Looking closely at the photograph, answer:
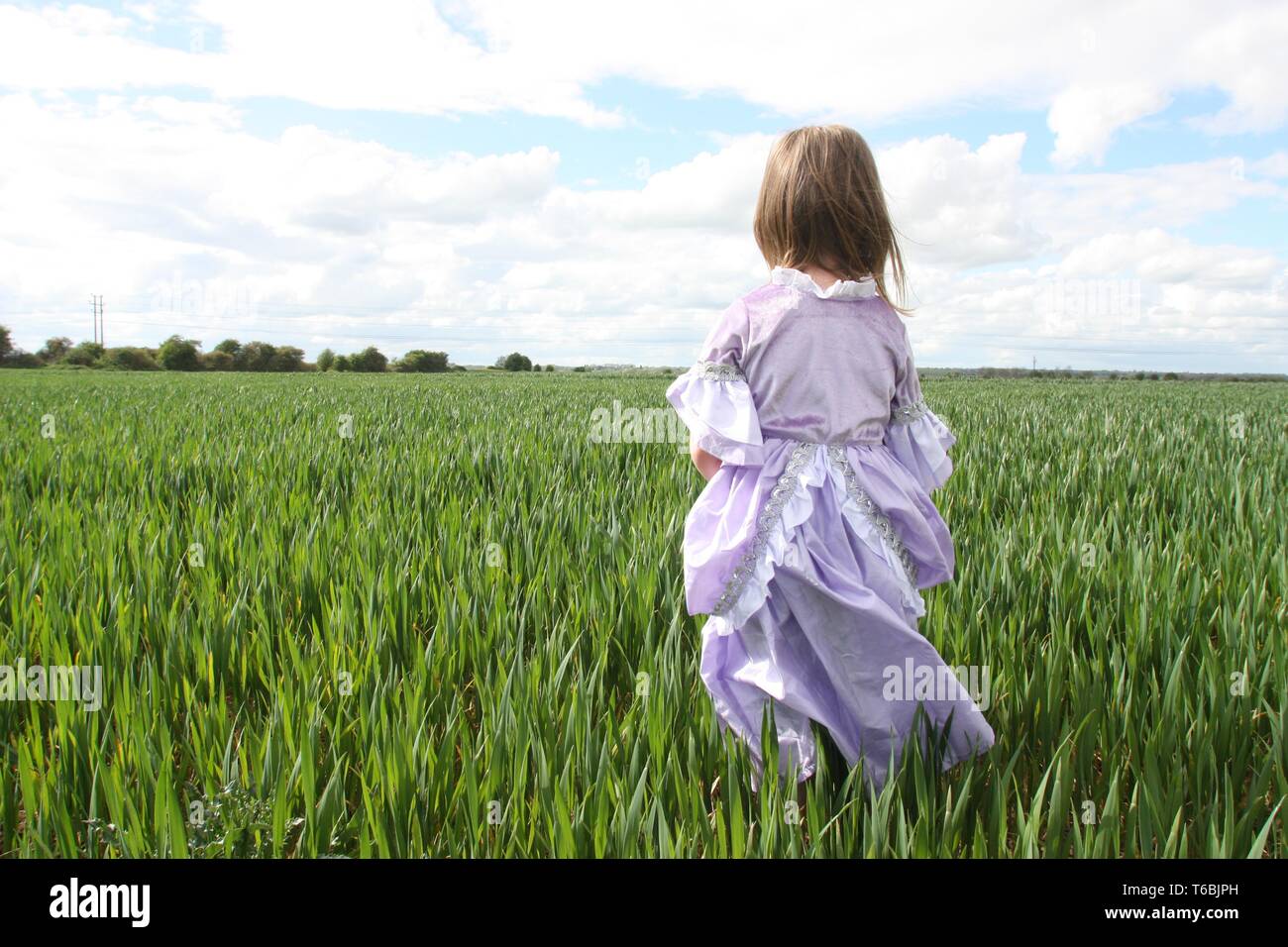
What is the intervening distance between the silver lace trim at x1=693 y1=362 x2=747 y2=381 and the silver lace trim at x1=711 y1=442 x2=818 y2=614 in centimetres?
22

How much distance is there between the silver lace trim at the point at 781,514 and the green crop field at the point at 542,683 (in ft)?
0.94

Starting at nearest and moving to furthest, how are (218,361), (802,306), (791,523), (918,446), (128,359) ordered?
(791,523) → (802,306) → (918,446) → (128,359) → (218,361)

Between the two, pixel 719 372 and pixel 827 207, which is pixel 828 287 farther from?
pixel 719 372

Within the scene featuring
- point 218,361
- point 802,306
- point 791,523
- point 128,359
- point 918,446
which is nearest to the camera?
point 791,523

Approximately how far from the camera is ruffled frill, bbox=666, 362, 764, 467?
1.59 meters

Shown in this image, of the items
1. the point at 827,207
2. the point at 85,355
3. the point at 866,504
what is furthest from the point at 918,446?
the point at 85,355

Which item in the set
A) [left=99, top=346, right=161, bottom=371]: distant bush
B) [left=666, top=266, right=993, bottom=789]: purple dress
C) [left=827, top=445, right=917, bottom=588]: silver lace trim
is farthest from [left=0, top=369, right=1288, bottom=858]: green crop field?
[left=99, top=346, right=161, bottom=371]: distant bush

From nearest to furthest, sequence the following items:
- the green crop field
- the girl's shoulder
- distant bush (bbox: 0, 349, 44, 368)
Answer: the green crop field → the girl's shoulder → distant bush (bbox: 0, 349, 44, 368)

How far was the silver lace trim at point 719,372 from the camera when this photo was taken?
1674 mm

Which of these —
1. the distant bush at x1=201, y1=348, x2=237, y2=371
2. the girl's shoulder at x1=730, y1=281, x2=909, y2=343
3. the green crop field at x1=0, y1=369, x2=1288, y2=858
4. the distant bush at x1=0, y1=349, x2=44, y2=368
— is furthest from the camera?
the distant bush at x1=201, y1=348, x2=237, y2=371

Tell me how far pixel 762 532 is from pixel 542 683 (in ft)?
2.13

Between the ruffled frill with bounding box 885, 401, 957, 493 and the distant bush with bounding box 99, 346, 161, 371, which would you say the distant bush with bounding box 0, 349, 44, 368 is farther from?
the ruffled frill with bounding box 885, 401, 957, 493

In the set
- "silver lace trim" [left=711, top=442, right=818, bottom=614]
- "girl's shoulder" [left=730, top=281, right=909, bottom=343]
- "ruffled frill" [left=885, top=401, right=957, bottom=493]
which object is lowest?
"silver lace trim" [left=711, top=442, right=818, bottom=614]

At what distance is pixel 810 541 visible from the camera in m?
1.58
